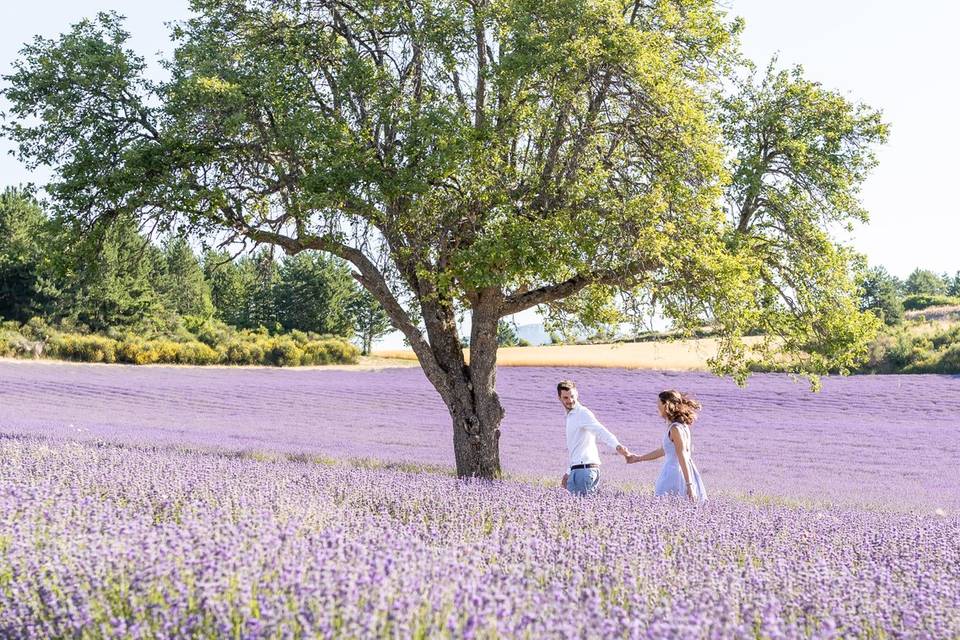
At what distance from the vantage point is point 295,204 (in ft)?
30.8

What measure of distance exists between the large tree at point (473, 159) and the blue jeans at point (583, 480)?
2.17 m

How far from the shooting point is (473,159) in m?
8.57

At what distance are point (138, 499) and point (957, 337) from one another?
107ft

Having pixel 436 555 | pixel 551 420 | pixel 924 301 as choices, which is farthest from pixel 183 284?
pixel 436 555

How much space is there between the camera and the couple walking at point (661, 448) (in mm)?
6785

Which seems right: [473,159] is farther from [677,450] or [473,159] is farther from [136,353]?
[136,353]

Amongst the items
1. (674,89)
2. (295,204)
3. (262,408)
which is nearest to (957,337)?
(262,408)

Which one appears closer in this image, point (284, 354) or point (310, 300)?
point (284, 354)

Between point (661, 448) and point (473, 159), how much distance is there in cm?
353

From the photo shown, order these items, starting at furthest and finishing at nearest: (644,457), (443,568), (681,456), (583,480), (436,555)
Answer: (583,480) < (644,457) < (681,456) < (436,555) < (443,568)

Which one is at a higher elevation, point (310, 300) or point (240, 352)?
point (310, 300)

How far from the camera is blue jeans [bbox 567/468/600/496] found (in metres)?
7.29

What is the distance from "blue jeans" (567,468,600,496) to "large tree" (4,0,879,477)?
217 centimetres

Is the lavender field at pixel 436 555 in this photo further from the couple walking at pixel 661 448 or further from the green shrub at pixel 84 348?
the green shrub at pixel 84 348
